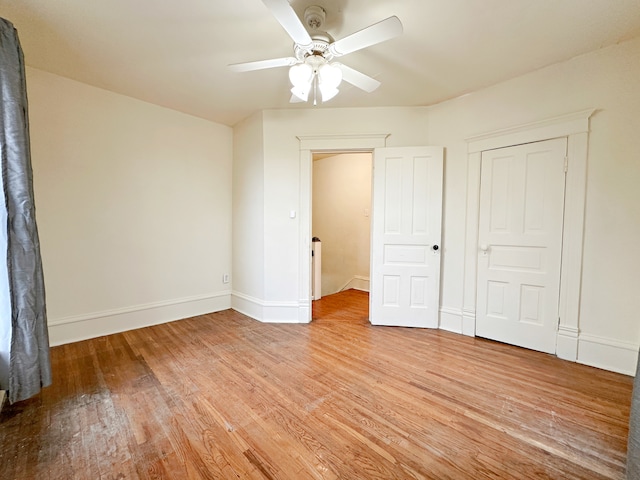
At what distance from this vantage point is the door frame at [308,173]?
3178 millimetres

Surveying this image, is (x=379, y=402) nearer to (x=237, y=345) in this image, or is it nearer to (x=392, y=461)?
(x=392, y=461)

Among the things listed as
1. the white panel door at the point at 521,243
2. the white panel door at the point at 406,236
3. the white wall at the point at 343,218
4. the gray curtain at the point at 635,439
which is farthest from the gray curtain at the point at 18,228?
the white wall at the point at 343,218

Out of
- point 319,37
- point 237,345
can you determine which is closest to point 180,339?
point 237,345

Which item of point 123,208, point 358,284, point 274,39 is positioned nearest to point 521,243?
point 274,39

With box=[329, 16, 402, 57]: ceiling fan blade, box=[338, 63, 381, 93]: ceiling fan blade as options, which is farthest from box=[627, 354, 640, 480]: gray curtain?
box=[338, 63, 381, 93]: ceiling fan blade

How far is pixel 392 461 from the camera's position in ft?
4.43

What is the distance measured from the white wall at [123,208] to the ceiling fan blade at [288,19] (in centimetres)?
236

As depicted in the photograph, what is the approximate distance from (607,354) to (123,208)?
15.5 ft

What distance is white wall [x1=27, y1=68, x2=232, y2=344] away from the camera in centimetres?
256

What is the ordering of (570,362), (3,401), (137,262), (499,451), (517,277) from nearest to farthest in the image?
(499,451)
(3,401)
(570,362)
(517,277)
(137,262)

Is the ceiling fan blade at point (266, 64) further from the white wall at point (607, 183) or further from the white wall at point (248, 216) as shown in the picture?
the white wall at point (607, 183)

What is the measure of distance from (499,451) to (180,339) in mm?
2748

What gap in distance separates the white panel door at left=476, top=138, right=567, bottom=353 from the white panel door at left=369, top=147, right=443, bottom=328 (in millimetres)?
462

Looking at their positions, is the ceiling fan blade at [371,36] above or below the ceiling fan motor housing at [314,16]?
below
